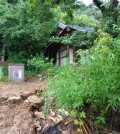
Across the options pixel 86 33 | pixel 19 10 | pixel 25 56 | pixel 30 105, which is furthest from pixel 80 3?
pixel 25 56

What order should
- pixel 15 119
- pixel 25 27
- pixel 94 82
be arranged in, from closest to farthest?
pixel 94 82 < pixel 15 119 < pixel 25 27

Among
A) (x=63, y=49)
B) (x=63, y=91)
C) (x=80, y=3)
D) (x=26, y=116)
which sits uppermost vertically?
Result: (x=80, y=3)

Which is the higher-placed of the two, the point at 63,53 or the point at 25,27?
the point at 25,27

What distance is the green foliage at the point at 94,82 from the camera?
3145 millimetres

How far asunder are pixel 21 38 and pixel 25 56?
118 cm

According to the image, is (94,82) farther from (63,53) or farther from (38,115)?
(63,53)

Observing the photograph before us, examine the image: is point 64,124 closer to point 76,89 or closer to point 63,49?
point 76,89

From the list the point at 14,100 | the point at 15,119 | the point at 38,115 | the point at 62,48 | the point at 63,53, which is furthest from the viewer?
the point at 62,48

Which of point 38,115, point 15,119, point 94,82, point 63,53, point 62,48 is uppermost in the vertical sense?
point 62,48

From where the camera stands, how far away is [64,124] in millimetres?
3955

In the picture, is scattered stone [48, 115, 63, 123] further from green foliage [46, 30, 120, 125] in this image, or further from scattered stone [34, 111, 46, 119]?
green foliage [46, 30, 120, 125]

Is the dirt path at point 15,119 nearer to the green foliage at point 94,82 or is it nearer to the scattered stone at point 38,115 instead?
the scattered stone at point 38,115

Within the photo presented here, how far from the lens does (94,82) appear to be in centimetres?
321

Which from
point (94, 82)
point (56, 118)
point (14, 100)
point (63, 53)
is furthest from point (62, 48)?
point (94, 82)
